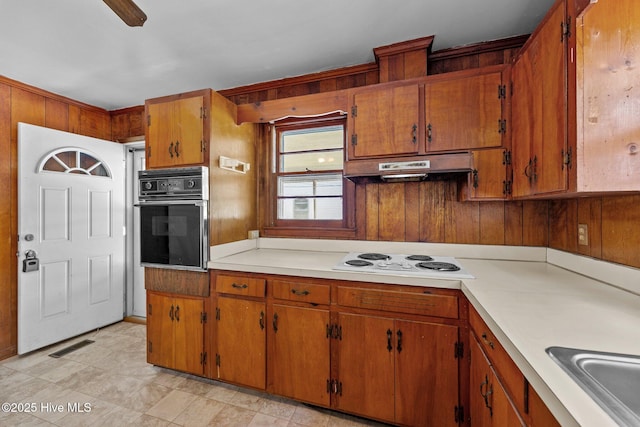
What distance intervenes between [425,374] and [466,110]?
5.27 ft

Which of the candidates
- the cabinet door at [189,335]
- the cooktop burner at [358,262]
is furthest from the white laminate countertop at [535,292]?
the cabinet door at [189,335]

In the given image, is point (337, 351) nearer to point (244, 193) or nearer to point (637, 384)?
A: point (637, 384)

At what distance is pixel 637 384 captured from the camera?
0.67 m

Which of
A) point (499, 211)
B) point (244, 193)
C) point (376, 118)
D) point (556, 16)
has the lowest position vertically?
point (499, 211)

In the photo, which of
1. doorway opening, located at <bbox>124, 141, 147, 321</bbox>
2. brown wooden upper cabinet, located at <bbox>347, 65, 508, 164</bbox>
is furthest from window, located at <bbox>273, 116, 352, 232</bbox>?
doorway opening, located at <bbox>124, 141, 147, 321</bbox>

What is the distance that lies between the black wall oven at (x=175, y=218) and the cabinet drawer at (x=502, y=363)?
5.64ft

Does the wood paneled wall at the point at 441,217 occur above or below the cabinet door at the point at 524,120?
below

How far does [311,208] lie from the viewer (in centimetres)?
254

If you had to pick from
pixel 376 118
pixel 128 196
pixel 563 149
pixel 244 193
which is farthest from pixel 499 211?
pixel 128 196

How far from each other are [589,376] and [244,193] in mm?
2286

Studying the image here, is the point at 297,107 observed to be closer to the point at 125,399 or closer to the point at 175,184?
the point at 175,184

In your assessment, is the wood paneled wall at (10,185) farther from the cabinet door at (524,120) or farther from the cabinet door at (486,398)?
the cabinet door at (524,120)

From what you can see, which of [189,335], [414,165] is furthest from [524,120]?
[189,335]

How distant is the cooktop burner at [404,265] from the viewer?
1516mm
